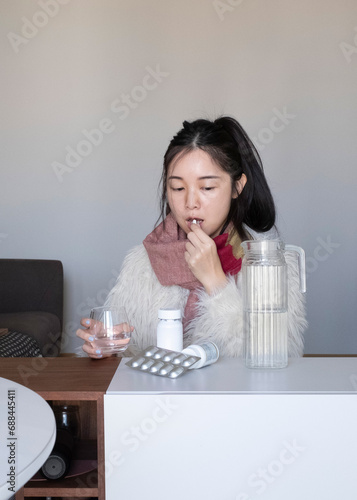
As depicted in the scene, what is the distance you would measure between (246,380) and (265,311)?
5.6 inches

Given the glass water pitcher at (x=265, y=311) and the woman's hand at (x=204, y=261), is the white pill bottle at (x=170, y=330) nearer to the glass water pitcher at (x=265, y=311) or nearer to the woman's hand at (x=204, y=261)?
the glass water pitcher at (x=265, y=311)

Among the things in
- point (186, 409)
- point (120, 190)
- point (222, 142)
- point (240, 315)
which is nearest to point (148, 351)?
point (186, 409)

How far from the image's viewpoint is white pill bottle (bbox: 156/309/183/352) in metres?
1.14

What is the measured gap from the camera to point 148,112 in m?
3.63

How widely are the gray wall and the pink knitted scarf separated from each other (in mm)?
2000

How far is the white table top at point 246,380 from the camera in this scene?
3.12 feet

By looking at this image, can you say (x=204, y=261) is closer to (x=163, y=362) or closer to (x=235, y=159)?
(x=235, y=159)

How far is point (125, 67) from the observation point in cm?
360

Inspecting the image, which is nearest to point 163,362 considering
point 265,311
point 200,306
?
point 265,311

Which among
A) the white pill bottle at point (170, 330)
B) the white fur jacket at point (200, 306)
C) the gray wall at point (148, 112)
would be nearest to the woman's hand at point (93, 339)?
the white pill bottle at point (170, 330)

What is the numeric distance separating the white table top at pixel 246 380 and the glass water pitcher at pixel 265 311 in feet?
0.09

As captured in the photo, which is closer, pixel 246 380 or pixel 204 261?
pixel 246 380

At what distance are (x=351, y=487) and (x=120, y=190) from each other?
292 centimetres

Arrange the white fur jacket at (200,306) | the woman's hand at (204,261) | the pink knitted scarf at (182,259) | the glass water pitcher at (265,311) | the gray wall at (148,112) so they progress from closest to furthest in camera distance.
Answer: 1. the glass water pitcher at (265,311)
2. the white fur jacket at (200,306)
3. the woman's hand at (204,261)
4. the pink knitted scarf at (182,259)
5. the gray wall at (148,112)
